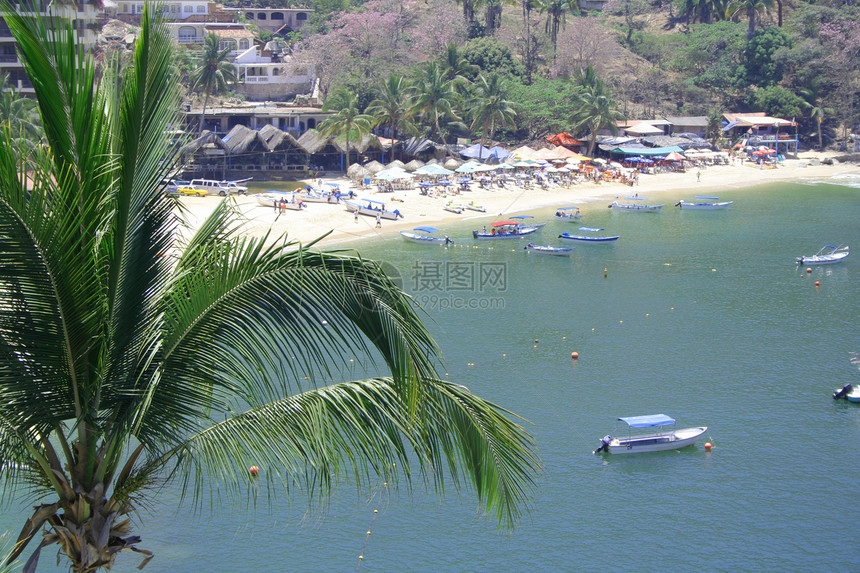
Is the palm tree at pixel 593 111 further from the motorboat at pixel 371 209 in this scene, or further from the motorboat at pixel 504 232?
the motorboat at pixel 371 209

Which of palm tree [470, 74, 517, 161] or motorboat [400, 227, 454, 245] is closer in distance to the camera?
motorboat [400, 227, 454, 245]

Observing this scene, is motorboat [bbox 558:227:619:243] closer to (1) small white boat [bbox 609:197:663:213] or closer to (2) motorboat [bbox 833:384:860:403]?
(1) small white boat [bbox 609:197:663:213]

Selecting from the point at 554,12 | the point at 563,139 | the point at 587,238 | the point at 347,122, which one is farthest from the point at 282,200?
the point at 554,12

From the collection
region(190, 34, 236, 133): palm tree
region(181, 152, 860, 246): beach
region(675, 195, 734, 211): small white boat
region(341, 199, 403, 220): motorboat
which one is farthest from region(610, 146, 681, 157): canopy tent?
region(190, 34, 236, 133): palm tree

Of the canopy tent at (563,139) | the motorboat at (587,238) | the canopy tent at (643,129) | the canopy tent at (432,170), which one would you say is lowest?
the motorboat at (587,238)


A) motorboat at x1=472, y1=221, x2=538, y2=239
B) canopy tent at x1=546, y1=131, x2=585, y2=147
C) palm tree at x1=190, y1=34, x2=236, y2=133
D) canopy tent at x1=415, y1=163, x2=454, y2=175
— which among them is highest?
palm tree at x1=190, y1=34, x2=236, y2=133

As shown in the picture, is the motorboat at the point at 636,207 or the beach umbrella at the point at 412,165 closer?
the motorboat at the point at 636,207

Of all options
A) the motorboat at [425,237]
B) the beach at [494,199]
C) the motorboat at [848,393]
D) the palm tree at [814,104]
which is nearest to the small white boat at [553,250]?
the motorboat at [425,237]
